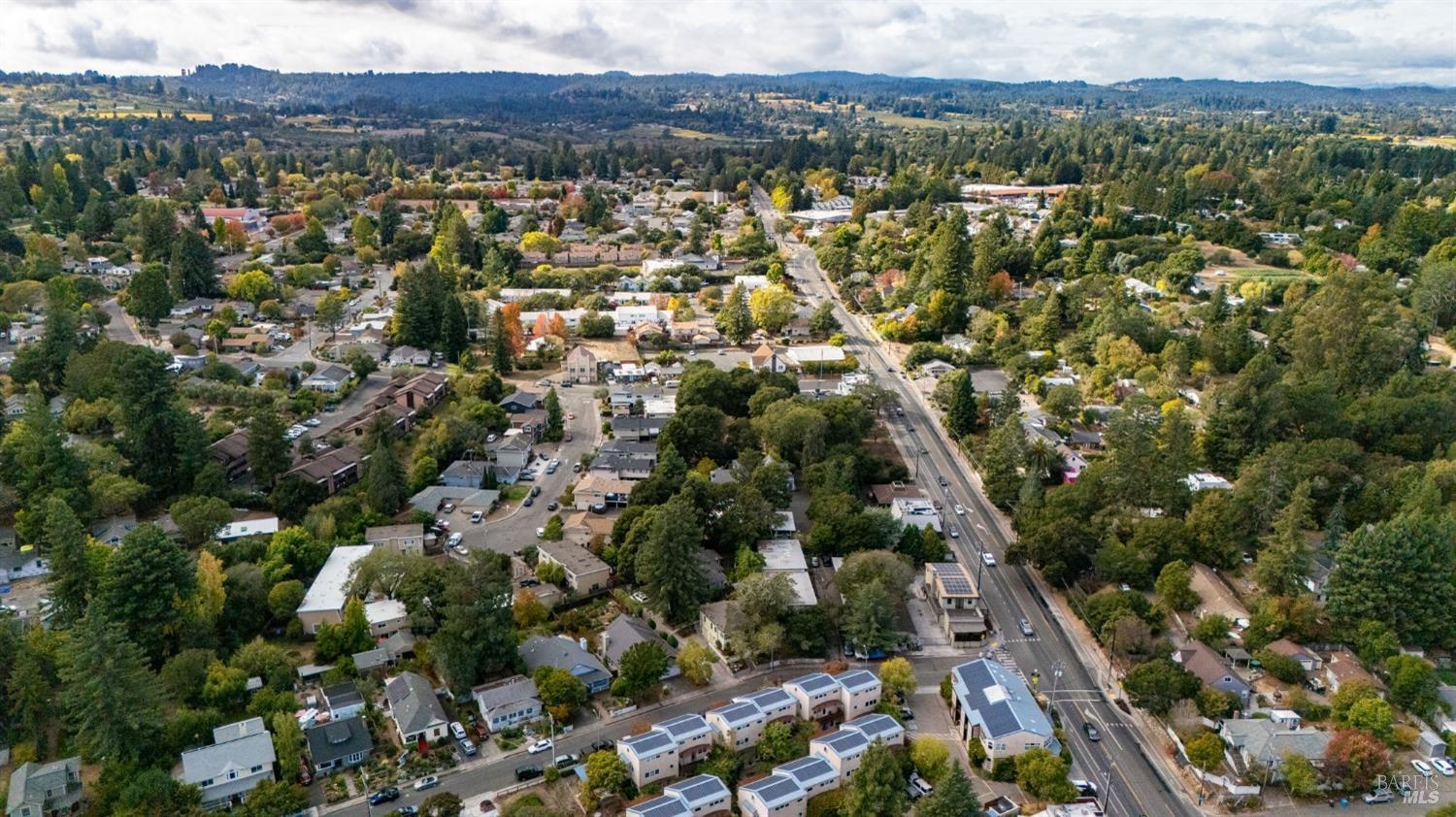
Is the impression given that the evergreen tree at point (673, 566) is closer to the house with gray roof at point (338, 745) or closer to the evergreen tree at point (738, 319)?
the house with gray roof at point (338, 745)

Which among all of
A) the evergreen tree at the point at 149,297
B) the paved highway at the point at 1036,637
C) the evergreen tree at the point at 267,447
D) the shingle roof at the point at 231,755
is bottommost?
the paved highway at the point at 1036,637

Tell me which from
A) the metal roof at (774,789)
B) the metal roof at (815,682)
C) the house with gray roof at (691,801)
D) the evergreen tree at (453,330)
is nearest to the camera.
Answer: the house with gray roof at (691,801)

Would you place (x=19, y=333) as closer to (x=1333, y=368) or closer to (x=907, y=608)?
(x=907, y=608)

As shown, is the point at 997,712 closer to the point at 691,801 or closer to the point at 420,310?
the point at 691,801

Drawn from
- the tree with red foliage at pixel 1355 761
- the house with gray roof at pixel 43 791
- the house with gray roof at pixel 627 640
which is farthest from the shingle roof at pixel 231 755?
the tree with red foliage at pixel 1355 761

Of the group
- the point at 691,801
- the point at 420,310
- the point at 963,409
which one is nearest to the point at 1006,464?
the point at 963,409

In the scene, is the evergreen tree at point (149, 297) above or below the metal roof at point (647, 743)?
above
